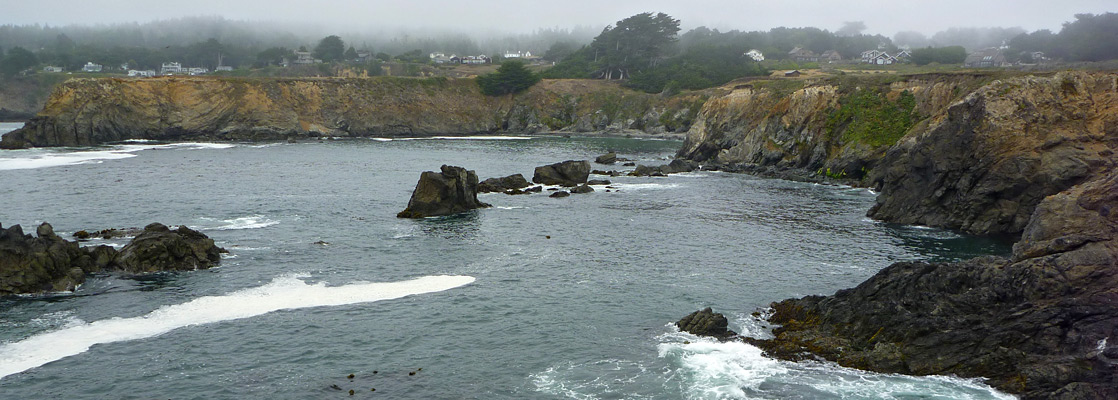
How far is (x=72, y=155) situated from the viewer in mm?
93812

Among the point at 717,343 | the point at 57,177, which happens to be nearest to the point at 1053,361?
the point at 717,343

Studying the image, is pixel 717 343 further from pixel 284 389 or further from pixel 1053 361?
pixel 284 389

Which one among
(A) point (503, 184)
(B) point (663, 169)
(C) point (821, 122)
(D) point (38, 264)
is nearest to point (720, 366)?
(D) point (38, 264)

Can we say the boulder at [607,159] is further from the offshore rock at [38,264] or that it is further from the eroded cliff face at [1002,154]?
the offshore rock at [38,264]

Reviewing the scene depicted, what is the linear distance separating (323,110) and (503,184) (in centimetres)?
8013

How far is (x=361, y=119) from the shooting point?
465 feet

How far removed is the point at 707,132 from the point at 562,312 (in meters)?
73.3

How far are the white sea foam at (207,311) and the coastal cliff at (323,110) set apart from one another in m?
90.9

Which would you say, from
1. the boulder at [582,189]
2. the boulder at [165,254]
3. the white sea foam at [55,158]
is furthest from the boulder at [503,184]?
the white sea foam at [55,158]

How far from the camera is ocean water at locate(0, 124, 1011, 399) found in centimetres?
2491

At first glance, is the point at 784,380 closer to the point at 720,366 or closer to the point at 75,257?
the point at 720,366

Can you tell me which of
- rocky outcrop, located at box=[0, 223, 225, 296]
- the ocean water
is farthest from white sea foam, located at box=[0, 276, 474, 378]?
rocky outcrop, located at box=[0, 223, 225, 296]

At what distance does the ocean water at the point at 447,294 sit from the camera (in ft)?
81.7

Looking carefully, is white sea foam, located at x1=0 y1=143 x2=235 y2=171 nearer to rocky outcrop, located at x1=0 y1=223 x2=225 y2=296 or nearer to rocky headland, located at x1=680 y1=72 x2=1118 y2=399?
rocky outcrop, located at x1=0 y1=223 x2=225 y2=296
